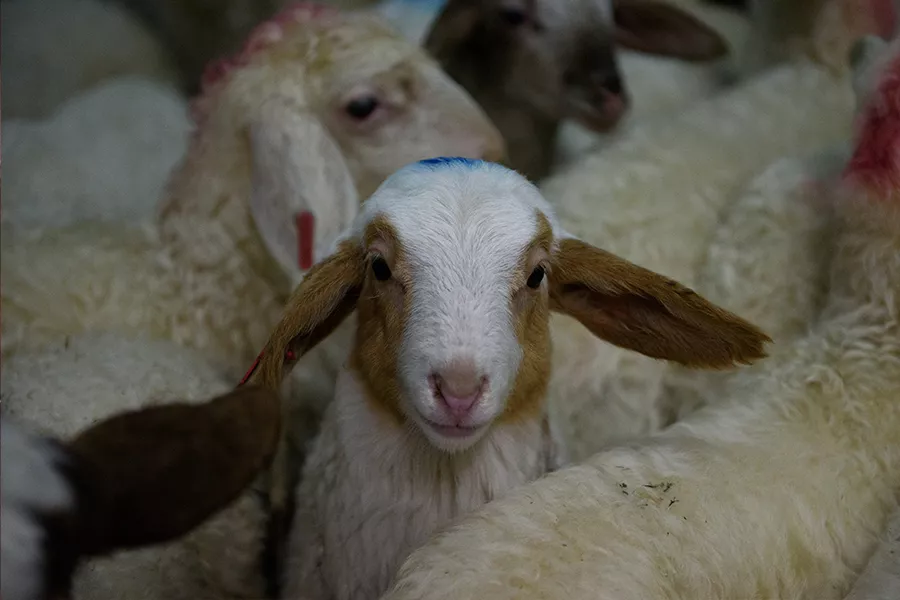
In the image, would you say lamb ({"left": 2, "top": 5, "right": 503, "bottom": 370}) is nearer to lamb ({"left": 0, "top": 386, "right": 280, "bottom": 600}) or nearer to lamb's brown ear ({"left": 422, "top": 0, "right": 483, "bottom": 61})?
lamb's brown ear ({"left": 422, "top": 0, "right": 483, "bottom": 61})

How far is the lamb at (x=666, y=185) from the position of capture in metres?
1.39

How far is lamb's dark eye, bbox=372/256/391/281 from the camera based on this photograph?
37.1 inches

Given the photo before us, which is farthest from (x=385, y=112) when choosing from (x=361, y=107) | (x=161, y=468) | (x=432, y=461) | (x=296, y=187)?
(x=161, y=468)

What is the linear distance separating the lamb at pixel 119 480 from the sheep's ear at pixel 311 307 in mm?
238

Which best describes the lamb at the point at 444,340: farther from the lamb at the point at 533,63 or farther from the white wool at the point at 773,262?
the lamb at the point at 533,63

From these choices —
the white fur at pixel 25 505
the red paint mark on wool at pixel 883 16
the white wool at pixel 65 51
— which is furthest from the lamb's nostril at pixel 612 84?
the white fur at pixel 25 505

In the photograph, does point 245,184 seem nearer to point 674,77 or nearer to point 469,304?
point 469,304

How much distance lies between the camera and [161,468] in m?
0.62

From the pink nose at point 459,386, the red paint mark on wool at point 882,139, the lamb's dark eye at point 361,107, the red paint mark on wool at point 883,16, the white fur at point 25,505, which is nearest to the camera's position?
the white fur at point 25,505

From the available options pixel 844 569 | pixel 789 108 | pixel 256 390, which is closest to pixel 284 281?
pixel 256 390

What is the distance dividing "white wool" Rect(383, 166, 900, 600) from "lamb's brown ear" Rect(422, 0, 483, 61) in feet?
2.58

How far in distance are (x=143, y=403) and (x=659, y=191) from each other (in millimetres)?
897

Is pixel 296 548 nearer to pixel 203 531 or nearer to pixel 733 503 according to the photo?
pixel 203 531

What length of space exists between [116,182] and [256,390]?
4.12 ft
